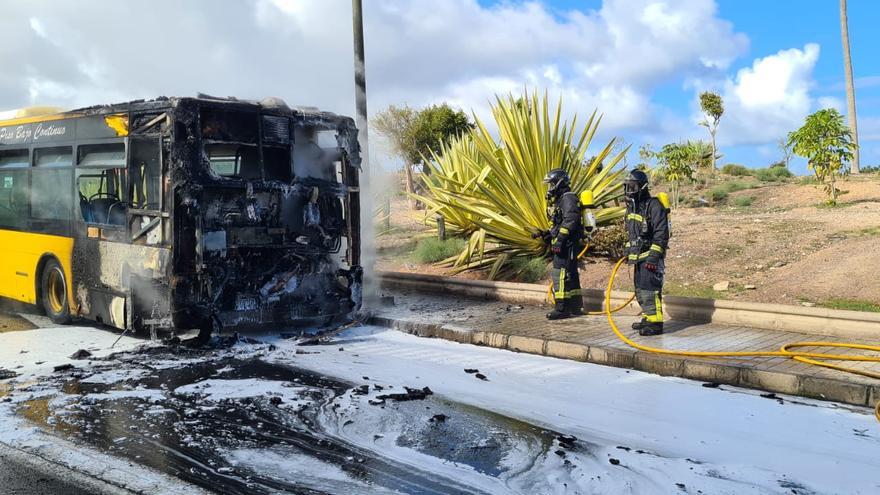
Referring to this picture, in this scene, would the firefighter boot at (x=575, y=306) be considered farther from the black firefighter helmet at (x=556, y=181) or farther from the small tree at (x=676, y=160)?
the small tree at (x=676, y=160)

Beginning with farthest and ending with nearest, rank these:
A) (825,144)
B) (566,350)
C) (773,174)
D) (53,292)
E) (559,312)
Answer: (773,174) → (825,144) → (53,292) → (559,312) → (566,350)

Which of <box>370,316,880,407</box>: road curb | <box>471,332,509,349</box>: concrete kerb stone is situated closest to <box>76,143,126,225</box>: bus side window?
<box>370,316,880,407</box>: road curb

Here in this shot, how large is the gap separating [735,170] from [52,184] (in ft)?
90.3

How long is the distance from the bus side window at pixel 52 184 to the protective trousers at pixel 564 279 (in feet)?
19.8

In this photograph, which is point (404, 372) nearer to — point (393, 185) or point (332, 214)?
point (332, 214)

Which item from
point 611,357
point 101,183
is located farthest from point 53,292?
point 611,357

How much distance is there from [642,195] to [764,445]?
3.72 meters

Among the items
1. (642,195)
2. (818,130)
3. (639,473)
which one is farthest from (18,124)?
(818,130)


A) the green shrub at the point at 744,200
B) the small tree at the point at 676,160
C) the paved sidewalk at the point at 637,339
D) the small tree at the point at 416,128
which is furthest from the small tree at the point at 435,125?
the paved sidewalk at the point at 637,339

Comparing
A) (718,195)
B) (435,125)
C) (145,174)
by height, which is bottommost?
(145,174)

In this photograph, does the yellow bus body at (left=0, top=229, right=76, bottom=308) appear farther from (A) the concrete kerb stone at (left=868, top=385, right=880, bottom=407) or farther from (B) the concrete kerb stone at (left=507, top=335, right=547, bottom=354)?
(A) the concrete kerb stone at (left=868, top=385, right=880, bottom=407)

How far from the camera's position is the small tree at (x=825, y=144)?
1816 centimetres

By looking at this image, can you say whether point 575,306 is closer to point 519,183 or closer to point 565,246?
point 565,246

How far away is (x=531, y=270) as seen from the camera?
1152cm
